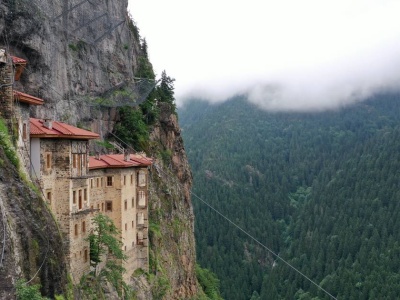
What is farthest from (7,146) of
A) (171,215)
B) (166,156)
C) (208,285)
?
(208,285)

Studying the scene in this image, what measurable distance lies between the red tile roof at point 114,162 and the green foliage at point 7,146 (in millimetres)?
15701

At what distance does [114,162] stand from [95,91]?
19.2 meters

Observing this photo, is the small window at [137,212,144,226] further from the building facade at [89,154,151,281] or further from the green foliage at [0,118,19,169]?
the green foliage at [0,118,19,169]

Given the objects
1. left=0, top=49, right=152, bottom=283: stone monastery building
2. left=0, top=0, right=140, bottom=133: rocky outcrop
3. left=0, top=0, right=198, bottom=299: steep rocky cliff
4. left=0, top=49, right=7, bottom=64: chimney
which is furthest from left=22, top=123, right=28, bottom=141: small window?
left=0, top=0, right=140, bottom=133: rocky outcrop

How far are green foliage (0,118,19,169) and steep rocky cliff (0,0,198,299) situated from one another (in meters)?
1.45

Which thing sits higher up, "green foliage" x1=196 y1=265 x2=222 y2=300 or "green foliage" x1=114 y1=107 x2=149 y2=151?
"green foliage" x1=114 y1=107 x2=149 y2=151

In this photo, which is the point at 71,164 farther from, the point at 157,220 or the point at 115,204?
the point at 157,220

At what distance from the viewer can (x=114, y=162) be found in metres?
48.6

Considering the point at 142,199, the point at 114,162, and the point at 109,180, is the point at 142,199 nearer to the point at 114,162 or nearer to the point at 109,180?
the point at 109,180

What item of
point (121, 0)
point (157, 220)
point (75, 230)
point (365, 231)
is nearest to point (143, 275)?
point (157, 220)

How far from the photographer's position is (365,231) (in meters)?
198

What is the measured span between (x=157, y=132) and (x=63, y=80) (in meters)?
25.1

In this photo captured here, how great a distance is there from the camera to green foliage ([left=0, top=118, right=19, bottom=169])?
2764 cm

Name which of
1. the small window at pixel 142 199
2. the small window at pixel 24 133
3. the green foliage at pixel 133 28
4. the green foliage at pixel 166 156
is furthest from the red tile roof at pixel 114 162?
the green foliage at pixel 133 28
